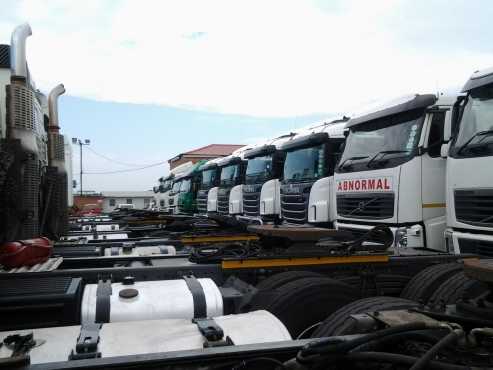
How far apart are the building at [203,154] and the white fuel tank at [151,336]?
109ft

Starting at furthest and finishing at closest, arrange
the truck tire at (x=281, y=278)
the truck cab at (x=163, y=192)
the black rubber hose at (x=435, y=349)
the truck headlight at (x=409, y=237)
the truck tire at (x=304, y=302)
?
the truck cab at (x=163, y=192) → the truck headlight at (x=409, y=237) → the truck tire at (x=281, y=278) → the truck tire at (x=304, y=302) → the black rubber hose at (x=435, y=349)

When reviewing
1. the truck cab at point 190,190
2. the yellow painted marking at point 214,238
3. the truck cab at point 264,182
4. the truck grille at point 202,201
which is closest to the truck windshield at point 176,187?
the truck cab at point 190,190

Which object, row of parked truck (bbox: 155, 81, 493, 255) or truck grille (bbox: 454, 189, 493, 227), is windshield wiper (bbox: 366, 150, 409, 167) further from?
truck grille (bbox: 454, 189, 493, 227)

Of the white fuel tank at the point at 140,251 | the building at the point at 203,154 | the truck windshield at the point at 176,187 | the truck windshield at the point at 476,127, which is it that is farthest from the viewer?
the building at the point at 203,154

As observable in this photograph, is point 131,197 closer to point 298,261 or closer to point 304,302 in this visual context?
point 298,261

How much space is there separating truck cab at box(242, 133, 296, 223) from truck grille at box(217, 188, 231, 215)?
1873 millimetres

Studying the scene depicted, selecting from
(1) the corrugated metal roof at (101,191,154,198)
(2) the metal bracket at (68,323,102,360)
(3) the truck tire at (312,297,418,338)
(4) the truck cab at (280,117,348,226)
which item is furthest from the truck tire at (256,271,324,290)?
(1) the corrugated metal roof at (101,191,154,198)

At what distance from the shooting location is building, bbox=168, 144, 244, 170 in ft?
127

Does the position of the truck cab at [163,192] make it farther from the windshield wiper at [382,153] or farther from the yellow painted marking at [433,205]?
the yellow painted marking at [433,205]

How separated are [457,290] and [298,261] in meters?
1.07

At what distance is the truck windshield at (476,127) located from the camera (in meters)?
4.89

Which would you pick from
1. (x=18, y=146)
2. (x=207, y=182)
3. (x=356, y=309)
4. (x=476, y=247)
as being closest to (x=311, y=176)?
(x=476, y=247)

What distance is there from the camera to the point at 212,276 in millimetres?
3490

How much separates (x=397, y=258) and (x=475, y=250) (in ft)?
4.73
